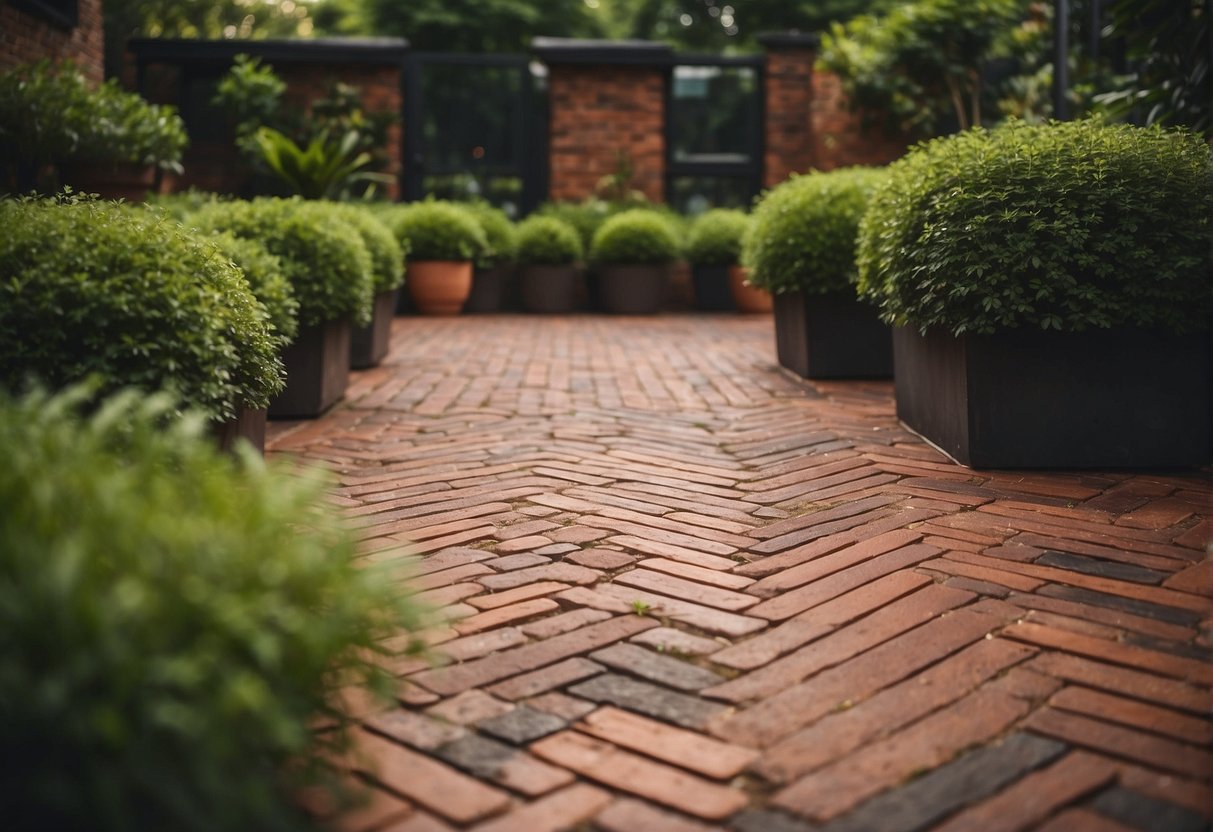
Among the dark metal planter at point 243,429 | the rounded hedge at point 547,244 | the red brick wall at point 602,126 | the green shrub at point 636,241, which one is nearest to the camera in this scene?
the dark metal planter at point 243,429

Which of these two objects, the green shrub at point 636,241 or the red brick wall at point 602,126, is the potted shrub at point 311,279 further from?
the red brick wall at point 602,126

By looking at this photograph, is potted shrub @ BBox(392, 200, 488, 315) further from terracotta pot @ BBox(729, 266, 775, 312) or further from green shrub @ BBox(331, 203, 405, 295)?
green shrub @ BBox(331, 203, 405, 295)

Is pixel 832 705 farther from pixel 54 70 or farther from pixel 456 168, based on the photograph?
pixel 456 168

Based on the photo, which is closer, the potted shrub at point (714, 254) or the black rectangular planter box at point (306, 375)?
the black rectangular planter box at point (306, 375)

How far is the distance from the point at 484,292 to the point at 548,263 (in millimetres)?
730

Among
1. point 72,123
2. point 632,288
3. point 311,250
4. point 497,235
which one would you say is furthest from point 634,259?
point 311,250

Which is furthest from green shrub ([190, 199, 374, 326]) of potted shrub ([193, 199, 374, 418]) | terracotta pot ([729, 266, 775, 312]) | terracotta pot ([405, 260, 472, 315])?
terracotta pot ([729, 266, 775, 312])

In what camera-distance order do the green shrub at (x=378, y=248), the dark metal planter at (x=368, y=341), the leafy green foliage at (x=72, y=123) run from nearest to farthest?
the leafy green foliage at (x=72, y=123)
the green shrub at (x=378, y=248)
the dark metal planter at (x=368, y=341)

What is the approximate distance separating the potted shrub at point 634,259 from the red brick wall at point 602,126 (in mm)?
1437

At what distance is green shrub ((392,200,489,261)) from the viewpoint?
10.3 metres

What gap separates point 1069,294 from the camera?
144 inches

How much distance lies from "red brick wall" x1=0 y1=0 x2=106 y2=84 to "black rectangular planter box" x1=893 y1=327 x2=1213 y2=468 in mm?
5780

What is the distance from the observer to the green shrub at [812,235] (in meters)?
5.76

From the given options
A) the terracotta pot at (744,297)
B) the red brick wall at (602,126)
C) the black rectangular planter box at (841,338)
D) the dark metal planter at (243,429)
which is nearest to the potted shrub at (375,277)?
the black rectangular planter box at (841,338)
